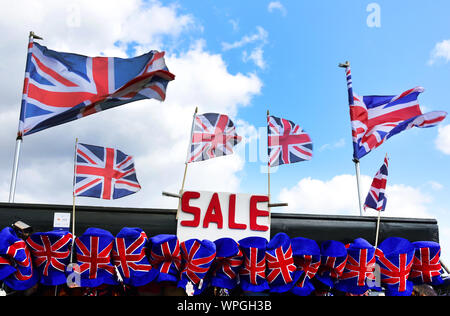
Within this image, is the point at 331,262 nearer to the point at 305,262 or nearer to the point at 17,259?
the point at 305,262

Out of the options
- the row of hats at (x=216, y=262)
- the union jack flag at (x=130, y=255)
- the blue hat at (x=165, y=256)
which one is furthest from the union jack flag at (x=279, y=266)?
the union jack flag at (x=130, y=255)

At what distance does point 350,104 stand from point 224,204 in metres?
5.47

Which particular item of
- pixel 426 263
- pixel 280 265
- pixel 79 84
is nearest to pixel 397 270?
pixel 426 263

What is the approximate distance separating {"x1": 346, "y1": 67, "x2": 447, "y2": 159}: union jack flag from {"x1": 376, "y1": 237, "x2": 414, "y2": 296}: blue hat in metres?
3.14

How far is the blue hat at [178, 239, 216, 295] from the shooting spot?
7.58 metres

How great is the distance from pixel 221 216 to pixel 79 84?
4972mm

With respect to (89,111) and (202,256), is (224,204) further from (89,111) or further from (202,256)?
(89,111)

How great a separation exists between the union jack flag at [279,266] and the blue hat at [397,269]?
213 cm

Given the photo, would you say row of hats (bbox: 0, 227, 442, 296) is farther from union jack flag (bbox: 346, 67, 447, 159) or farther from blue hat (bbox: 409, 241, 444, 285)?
union jack flag (bbox: 346, 67, 447, 159)

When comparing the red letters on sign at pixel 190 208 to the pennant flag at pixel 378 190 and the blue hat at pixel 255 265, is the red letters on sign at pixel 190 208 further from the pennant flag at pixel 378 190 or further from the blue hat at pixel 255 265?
the pennant flag at pixel 378 190

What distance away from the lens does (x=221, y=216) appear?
840cm

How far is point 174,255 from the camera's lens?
759cm

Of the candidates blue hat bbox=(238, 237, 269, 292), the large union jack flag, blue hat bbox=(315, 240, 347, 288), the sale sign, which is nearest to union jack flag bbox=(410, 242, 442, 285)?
blue hat bbox=(315, 240, 347, 288)
